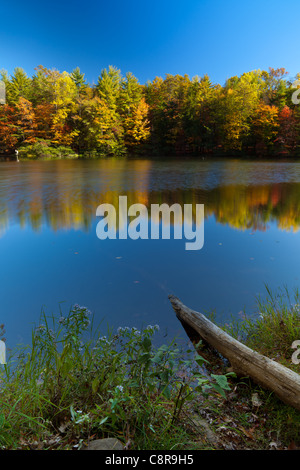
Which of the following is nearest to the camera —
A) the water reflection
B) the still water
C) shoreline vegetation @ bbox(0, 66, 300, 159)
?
the still water

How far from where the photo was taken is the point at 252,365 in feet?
5.63

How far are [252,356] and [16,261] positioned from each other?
3647 millimetres

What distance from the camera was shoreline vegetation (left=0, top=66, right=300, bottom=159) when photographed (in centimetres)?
3020

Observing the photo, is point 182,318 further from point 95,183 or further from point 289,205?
point 95,183

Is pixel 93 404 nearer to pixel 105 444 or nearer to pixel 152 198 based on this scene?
pixel 105 444

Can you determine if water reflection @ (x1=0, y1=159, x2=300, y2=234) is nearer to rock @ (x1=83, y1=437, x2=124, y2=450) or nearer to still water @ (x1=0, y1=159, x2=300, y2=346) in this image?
still water @ (x1=0, y1=159, x2=300, y2=346)

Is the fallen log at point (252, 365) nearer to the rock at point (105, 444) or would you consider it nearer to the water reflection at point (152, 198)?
the rock at point (105, 444)

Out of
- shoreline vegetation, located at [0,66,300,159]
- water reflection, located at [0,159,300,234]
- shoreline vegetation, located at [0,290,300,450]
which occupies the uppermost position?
shoreline vegetation, located at [0,66,300,159]

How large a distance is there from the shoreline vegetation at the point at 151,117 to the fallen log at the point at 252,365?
32.4 metres

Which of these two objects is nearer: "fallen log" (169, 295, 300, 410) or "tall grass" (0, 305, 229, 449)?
"tall grass" (0, 305, 229, 449)

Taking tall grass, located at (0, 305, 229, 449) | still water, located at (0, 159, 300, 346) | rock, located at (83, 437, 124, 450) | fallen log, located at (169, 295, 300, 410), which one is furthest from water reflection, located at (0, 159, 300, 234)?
rock, located at (83, 437, 124, 450)

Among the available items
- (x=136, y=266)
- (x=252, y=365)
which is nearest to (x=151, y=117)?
(x=136, y=266)

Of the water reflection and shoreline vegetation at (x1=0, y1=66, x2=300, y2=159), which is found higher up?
shoreline vegetation at (x1=0, y1=66, x2=300, y2=159)

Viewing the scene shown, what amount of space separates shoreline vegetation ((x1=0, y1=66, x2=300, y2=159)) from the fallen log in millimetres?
32371
